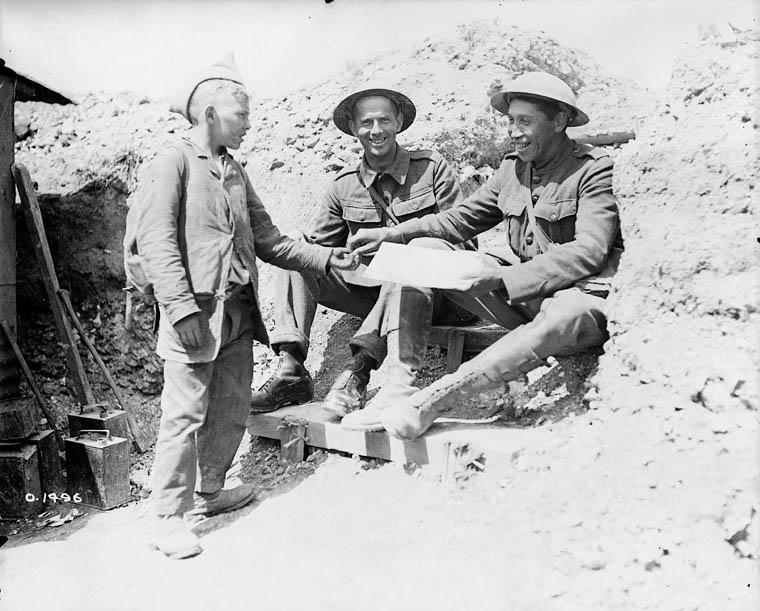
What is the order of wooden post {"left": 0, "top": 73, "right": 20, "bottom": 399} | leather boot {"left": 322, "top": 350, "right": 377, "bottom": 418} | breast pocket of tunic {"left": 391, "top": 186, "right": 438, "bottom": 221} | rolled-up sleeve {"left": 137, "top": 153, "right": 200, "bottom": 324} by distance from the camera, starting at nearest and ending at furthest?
rolled-up sleeve {"left": 137, "top": 153, "right": 200, "bottom": 324}
leather boot {"left": 322, "top": 350, "right": 377, "bottom": 418}
breast pocket of tunic {"left": 391, "top": 186, "right": 438, "bottom": 221}
wooden post {"left": 0, "top": 73, "right": 20, "bottom": 399}

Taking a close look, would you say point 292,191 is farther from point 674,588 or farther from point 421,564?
point 674,588

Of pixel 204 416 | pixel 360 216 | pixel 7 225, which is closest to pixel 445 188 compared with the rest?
pixel 360 216

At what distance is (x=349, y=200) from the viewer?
14.5ft

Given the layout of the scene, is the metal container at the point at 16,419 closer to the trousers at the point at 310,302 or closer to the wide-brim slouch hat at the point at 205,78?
the trousers at the point at 310,302

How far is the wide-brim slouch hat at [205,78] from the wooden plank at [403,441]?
1791 millimetres

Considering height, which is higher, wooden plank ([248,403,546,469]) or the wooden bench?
the wooden bench

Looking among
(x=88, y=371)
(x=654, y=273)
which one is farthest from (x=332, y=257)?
(x=88, y=371)

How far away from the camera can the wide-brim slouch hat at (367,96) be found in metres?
4.29

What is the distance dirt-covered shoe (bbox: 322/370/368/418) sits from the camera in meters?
3.88

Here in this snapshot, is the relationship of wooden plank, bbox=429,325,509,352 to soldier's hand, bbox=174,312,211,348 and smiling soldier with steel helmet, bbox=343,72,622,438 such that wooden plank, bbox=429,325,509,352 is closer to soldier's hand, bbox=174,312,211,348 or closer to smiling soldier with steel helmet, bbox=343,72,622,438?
smiling soldier with steel helmet, bbox=343,72,622,438

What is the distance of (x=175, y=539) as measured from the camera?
10.1 ft

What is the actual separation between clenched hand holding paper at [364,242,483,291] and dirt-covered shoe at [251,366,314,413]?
1115mm

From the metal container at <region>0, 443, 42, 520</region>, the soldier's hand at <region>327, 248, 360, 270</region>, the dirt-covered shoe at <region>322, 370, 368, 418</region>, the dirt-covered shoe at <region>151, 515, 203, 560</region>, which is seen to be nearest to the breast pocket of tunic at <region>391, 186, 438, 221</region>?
the soldier's hand at <region>327, 248, 360, 270</region>

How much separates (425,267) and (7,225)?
468 cm
